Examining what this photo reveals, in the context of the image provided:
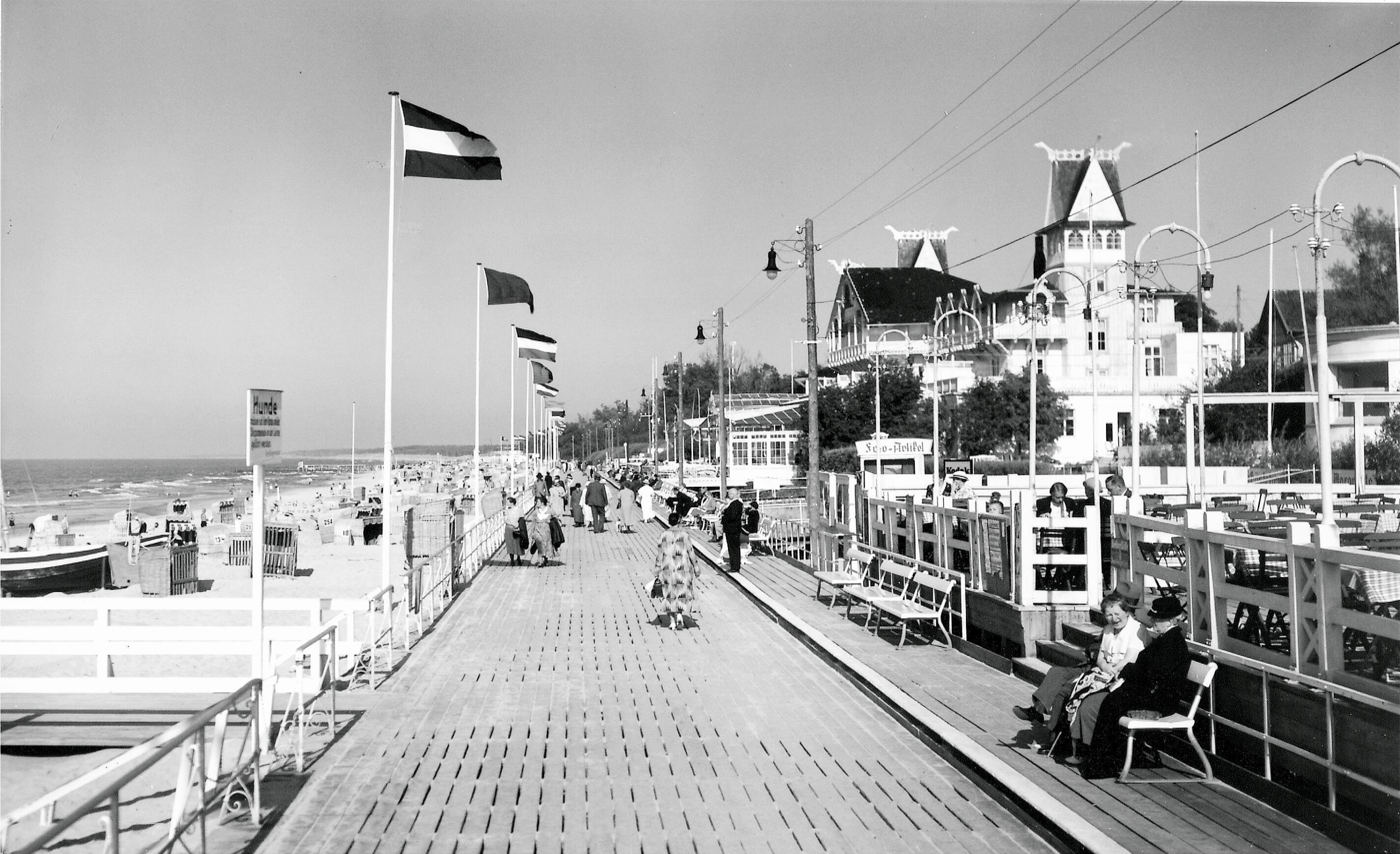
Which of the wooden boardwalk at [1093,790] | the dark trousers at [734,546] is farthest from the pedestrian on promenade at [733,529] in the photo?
the wooden boardwalk at [1093,790]

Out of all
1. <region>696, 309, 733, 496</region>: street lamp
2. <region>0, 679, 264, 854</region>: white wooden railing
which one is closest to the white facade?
<region>696, 309, 733, 496</region>: street lamp

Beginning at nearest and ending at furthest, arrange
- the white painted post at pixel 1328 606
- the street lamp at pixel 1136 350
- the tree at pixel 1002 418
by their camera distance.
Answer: the white painted post at pixel 1328 606
the street lamp at pixel 1136 350
the tree at pixel 1002 418

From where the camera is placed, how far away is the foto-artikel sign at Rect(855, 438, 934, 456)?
27.7 metres

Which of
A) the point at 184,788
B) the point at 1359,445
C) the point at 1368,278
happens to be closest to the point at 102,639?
the point at 184,788

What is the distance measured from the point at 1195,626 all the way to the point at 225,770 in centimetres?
717

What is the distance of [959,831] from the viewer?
6410mm

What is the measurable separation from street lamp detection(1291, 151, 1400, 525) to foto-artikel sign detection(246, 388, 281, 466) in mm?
6554

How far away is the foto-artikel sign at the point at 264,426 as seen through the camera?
23.1 feet

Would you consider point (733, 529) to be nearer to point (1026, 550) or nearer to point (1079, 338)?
point (1026, 550)

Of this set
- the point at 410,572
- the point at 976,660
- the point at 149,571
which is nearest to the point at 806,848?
the point at 976,660

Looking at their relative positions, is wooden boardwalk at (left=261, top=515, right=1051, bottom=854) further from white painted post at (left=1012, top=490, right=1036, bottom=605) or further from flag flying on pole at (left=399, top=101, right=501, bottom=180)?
flag flying on pole at (left=399, top=101, right=501, bottom=180)

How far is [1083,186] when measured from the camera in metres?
78.8

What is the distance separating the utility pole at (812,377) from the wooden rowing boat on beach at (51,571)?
18.4m

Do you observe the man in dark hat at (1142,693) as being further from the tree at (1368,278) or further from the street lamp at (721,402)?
the tree at (1368,278)
